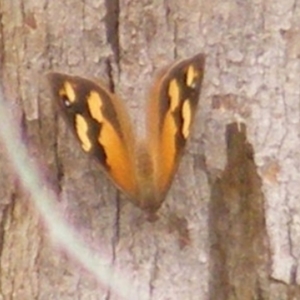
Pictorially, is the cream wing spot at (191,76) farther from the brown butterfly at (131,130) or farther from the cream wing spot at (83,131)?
the cream wing spot at (83,131)

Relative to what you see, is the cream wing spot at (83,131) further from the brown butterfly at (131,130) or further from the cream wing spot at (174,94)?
the cream wing spot at (174,94)

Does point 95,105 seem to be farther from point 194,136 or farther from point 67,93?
point 194,136

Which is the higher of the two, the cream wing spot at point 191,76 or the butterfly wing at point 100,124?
the cream wing spot at point 191,76

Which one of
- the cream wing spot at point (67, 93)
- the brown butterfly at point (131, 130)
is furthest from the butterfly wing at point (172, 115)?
the cream wing spot at point (67, 93)

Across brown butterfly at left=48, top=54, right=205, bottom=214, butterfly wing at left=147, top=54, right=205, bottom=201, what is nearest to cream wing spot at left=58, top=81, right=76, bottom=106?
brown butterfly at left=48, top=54, right=205, bottom=214

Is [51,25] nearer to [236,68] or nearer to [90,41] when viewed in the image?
[90,41]

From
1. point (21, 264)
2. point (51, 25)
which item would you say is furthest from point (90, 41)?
point (21, 264)
